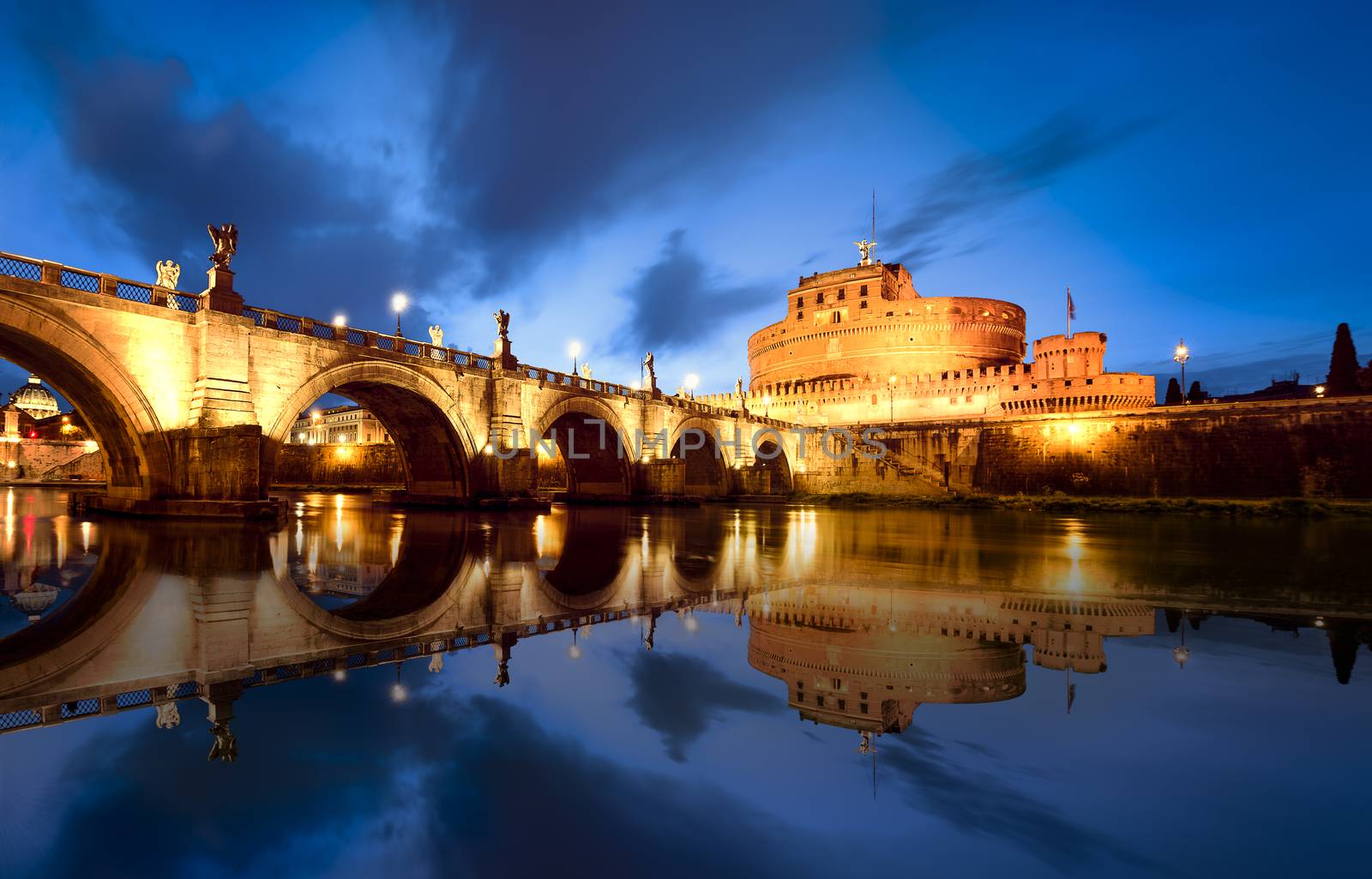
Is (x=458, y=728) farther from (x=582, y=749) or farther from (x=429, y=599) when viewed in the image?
(x=429, y=599)

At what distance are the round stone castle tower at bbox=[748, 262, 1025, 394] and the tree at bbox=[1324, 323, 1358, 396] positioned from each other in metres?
25.8

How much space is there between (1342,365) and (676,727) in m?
63.5

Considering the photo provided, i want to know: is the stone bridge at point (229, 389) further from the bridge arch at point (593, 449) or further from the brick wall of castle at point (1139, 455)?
the brick wall of castle at point (1139, 455)

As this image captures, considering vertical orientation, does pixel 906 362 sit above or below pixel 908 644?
above

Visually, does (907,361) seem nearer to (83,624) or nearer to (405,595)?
(405,595)

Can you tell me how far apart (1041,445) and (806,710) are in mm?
43526

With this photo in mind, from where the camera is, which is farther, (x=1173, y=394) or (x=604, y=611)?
(x=1173, y=394)

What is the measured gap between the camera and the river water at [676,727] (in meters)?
2.43

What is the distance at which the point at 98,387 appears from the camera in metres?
15.5

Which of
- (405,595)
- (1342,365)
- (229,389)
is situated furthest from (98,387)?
(1342,365)

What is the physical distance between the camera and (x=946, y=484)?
1698 inches

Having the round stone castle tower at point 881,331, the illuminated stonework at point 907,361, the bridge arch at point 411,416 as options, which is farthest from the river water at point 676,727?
the round stone castle tower at point 881,331

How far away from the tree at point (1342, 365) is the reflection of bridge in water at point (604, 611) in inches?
1942

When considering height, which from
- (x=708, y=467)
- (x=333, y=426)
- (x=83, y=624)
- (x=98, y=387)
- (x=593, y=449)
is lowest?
(x=83, y=624)
